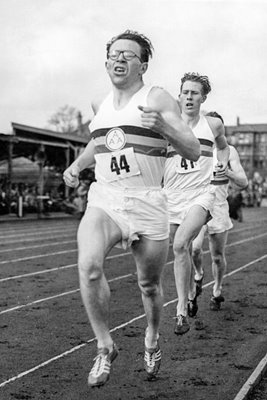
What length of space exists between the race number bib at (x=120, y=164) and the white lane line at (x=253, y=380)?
157 centimetres

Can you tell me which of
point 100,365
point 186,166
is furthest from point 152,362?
point 186,166

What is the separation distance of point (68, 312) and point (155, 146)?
3644 mm

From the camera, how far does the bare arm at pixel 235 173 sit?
8.15 m

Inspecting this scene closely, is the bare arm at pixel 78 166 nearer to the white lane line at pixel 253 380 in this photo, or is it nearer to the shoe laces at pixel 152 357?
the shoe laces at pixel 152 357

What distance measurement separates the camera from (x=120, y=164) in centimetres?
485

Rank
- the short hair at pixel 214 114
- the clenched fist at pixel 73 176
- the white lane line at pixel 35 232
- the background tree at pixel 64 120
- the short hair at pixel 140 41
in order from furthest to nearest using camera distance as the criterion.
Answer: the background tree at pixel 64 120 < the white lane line at pixel 35 232 < the short hair at pixel 214 114 < the clenched fist at pixel 73 176 < the short hair at pixel 140 41

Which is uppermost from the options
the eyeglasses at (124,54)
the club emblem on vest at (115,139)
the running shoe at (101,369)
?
the eyeglasses at (124,54)

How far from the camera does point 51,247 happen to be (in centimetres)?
1727

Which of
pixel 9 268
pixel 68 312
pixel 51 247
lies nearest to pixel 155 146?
pixel 68 312

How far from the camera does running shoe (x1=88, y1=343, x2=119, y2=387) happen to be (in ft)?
14.4

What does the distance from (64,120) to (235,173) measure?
281ft

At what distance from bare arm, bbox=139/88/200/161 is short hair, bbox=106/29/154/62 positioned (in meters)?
0.30

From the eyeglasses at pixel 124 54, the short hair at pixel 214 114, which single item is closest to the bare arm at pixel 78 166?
the eyeglasses at pixel 124 54

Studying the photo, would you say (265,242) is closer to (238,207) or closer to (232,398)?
(238,207)
